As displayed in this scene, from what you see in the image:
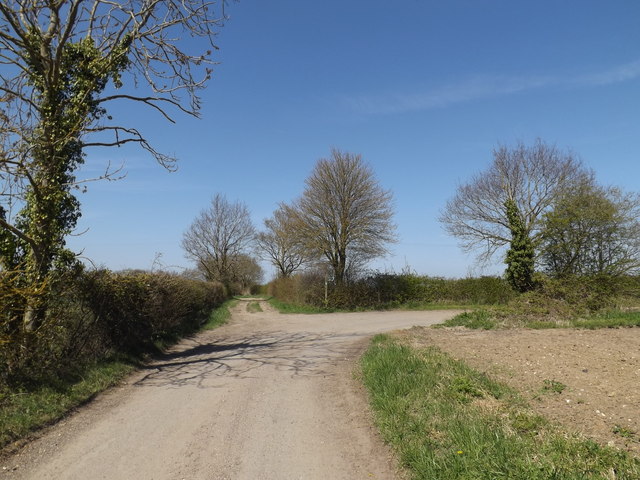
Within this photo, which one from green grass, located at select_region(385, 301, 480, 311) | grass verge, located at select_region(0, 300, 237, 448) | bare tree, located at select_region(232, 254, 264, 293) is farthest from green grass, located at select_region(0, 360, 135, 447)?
bare tree, located at select_region(232, 254, 264, 293)

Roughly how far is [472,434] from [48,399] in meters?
6.04

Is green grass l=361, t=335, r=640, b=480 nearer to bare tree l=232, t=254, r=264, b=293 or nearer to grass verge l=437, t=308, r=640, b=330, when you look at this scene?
grass verge l=437, t=308, r=640, b=330

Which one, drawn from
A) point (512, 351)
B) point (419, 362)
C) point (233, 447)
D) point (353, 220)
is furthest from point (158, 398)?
point (353, 220)

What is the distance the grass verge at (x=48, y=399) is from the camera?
17.3 ft

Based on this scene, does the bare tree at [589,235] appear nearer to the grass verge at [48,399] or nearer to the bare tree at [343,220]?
the bare tree at [343,220]

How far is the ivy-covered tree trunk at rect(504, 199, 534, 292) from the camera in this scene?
78.0ft

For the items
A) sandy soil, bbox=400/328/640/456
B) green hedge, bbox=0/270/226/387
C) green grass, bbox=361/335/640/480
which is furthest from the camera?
green hedge, bbox=0/270/226/387

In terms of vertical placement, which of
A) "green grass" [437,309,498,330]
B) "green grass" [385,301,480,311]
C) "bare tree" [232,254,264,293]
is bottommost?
"green grass" [437,309,498,330]

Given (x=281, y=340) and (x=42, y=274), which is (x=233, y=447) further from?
(x=281, y=340)

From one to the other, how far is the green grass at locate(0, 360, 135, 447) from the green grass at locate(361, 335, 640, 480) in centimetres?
454

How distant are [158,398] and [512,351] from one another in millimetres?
7247

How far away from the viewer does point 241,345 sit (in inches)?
492

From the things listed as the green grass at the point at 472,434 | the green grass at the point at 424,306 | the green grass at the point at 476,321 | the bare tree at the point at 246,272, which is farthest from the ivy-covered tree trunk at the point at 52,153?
the bare tree at the point at 246,272

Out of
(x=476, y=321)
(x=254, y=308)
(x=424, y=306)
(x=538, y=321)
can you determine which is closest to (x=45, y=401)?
(x=476, y=321)
